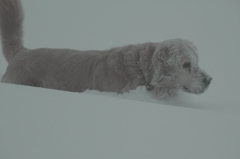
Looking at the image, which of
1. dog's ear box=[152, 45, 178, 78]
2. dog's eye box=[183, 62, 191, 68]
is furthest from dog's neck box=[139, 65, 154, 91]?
dog's eye box=[183, 62, 191, 68]

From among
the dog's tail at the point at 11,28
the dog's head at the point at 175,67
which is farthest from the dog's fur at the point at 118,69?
the dog's tail at the point at 11,28

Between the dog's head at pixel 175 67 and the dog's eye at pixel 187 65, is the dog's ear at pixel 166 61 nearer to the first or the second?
the dog's head at pixel 175 67

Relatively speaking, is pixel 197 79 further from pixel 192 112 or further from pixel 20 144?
pixel 20 144

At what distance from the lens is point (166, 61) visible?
432 cm

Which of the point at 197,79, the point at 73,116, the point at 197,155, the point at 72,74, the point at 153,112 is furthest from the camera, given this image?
the point at 72,74

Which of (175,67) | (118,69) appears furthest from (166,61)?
(118,69)

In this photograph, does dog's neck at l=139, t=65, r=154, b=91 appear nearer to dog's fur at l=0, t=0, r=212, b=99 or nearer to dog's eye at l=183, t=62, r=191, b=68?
dog's fur at l=0, t=0, r=212, b=99

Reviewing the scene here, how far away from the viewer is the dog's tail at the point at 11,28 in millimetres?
5539

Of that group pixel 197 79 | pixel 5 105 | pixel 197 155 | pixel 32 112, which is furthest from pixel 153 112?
pixel 197 79

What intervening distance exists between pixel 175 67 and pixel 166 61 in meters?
0.17

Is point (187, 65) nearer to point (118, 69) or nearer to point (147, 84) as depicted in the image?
point (147, 84)

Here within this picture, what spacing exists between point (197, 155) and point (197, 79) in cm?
256

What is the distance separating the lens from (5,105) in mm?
2211

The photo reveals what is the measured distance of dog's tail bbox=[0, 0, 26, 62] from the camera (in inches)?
218
